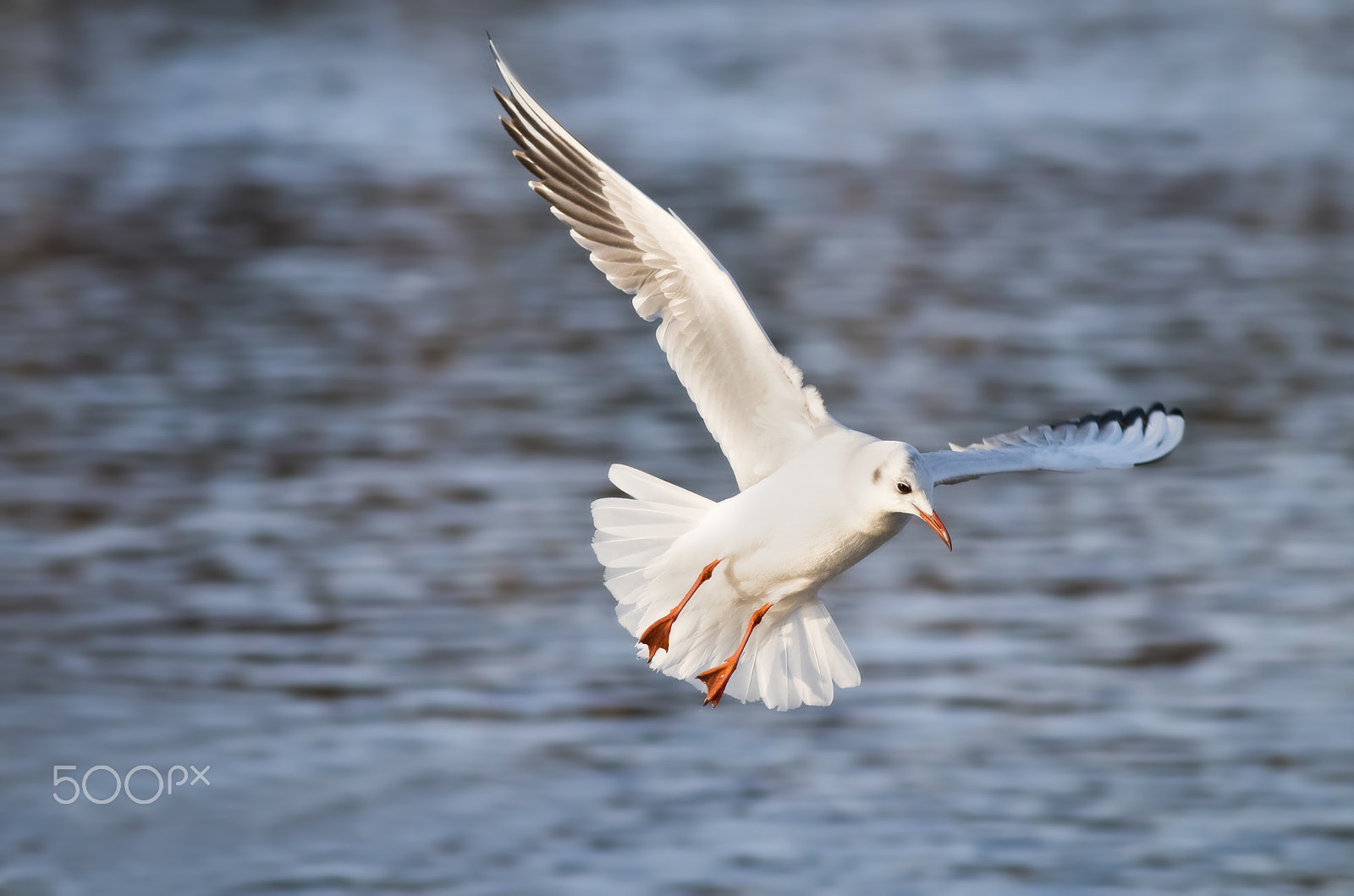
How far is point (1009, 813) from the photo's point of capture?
1012 centimetres

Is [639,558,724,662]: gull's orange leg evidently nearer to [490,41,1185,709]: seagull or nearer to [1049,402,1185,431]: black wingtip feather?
[490,41,1185,709]: seagull

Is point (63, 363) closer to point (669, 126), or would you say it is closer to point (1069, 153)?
point (669, 126)

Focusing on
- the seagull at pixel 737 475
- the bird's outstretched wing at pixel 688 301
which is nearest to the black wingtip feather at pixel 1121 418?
the seagull at pixel 737 475

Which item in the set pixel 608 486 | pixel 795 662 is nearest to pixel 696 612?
pixel 795 662

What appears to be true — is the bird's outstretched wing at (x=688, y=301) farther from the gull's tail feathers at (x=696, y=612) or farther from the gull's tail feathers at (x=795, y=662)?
the gull's tail feathers at (x=795, y=662)

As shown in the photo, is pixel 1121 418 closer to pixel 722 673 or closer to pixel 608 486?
pixel 722 673

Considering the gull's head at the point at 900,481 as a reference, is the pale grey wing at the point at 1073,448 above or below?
above

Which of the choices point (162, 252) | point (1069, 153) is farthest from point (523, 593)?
point (1069, 153)

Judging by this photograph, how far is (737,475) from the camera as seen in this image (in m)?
6.16

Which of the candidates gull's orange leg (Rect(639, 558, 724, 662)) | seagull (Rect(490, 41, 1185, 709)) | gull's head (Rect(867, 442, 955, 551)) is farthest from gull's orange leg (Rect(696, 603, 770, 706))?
gull's head (Rect(867, 442, 955, 551))

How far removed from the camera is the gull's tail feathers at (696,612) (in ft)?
20.0

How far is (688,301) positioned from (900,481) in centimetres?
100

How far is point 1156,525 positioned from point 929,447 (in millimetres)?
1557

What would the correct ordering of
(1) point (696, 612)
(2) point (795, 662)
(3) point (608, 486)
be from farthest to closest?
1. (3) point (608, 486)
2. (2) point (795, 662)
3. (1) point (696, 612)
